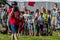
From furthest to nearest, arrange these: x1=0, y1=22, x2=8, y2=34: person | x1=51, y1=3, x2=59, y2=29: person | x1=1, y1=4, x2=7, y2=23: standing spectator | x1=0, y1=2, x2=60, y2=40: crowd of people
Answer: x1=1, y1=4, x2=7, y2=23: standing spectator
x1=51, y1=3, x2=59, y2=29: person
x1=0, y1=22, x2=8, y2=34: person
x1=0, y1=2, x2=60, y2=40: crowd of people

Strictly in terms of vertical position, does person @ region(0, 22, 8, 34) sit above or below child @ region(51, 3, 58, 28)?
below

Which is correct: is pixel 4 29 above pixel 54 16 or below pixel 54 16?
below

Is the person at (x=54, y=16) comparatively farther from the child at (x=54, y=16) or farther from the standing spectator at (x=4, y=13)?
the standing spectator at (x=4, y=13)

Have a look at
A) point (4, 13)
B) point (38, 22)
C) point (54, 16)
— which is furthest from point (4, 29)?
point (54, 16)

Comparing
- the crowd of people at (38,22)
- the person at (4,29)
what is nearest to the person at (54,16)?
the crowd of people at (38,22)

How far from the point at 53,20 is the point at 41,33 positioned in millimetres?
934

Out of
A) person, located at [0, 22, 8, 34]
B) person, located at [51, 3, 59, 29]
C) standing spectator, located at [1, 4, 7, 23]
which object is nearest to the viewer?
person, located at [0, 22, 8, 34]

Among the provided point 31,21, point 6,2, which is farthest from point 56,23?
point 6,2

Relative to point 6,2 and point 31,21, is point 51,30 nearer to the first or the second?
point 31,21

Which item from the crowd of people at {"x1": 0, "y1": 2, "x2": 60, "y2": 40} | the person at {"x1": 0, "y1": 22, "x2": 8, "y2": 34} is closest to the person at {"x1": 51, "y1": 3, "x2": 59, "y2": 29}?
the crowd of people at {"x1": 0, "y1": 2, "x2": 60, "y2": 40}

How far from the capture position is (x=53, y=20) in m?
15.9

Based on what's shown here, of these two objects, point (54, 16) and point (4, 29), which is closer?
point (4, 29)

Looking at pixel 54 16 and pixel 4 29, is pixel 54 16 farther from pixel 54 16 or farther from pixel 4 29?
pixel 4 29

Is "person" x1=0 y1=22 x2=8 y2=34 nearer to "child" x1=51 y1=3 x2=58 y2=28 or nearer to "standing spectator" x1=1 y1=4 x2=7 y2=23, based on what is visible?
"standing spectator" x1=1 y1=4 x2=7 y2=23
